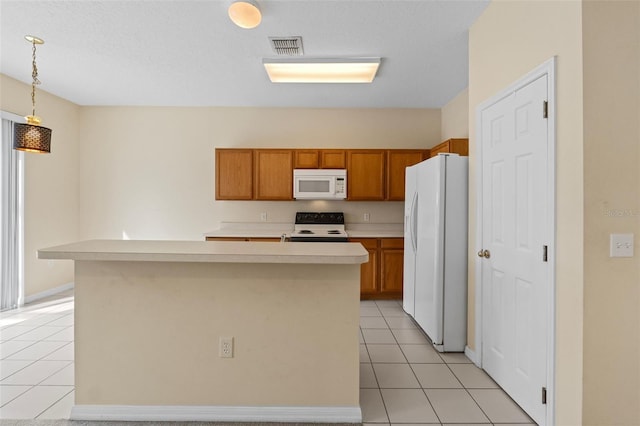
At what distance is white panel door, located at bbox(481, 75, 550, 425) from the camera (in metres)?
1.85

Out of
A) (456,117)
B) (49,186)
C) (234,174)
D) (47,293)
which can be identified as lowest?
(47,293)

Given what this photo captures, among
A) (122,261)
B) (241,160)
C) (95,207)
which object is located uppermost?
(241,160)

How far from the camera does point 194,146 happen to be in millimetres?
4945

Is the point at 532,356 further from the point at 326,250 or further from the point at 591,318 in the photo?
the point at 326,250

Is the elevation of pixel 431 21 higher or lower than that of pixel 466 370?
higher

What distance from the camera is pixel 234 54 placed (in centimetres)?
321

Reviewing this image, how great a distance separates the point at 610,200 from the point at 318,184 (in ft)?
10.9

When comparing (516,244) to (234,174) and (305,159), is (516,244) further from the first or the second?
(234,174)

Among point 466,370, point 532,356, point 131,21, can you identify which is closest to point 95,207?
point 131,21

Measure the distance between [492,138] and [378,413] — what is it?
78.5 inches

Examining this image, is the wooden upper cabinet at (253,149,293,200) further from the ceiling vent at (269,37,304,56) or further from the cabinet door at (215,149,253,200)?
the ceiling vent at (269,37,304,56)

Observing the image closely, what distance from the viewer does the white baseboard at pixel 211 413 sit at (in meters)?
1.91

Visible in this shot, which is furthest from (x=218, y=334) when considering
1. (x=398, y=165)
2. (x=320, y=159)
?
(x=398, y=165)

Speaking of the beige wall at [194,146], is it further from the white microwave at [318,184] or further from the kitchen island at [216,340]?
the kitchen island at [216,340]
